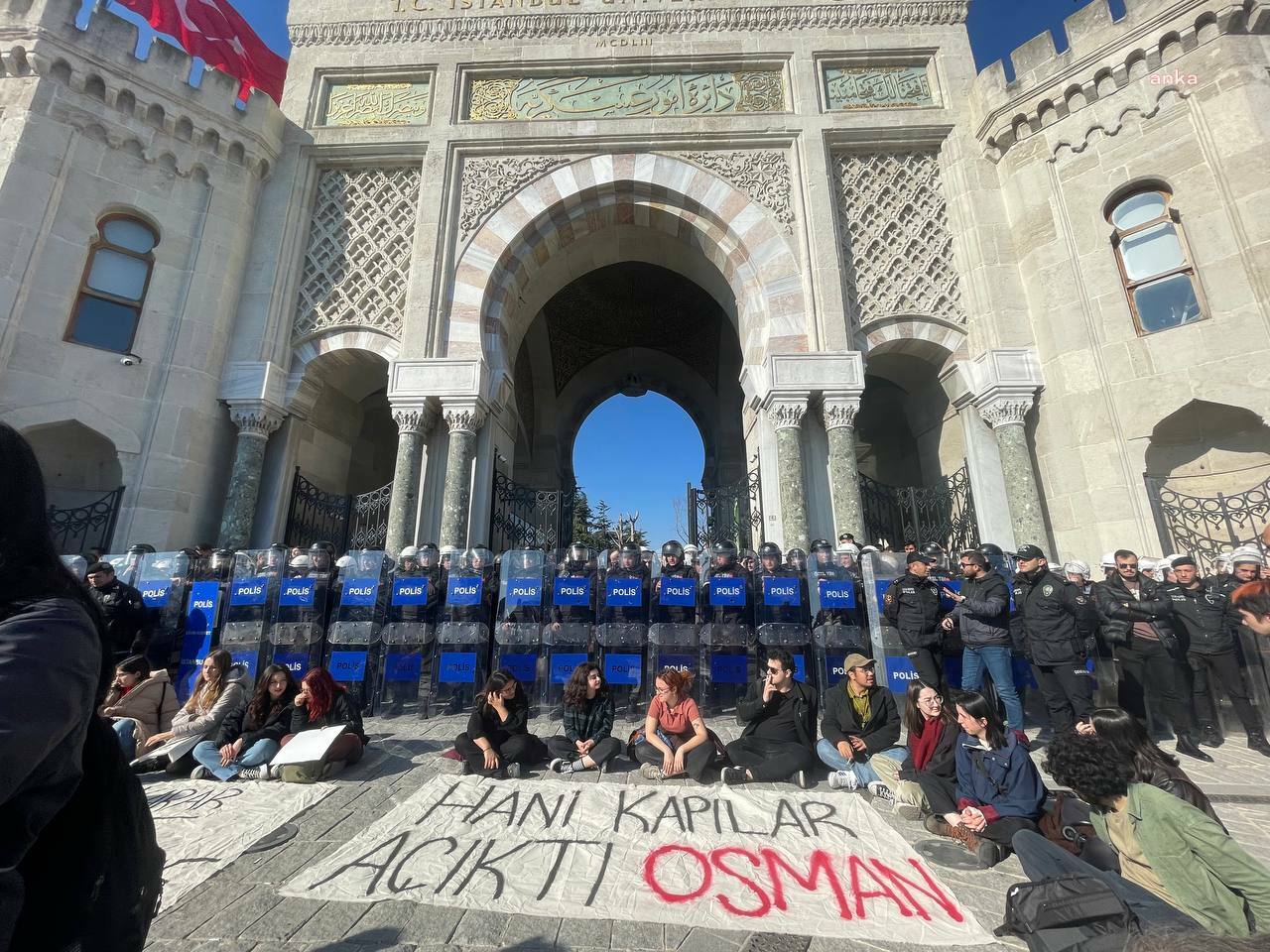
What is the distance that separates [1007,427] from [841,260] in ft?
11.1

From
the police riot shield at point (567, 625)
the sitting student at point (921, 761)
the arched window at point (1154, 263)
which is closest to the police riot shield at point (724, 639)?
the police riot shield at point (567, 625)

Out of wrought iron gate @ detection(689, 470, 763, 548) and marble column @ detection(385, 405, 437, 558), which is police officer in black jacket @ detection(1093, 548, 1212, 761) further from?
marble column @ detection(385, 405, 437, 558)

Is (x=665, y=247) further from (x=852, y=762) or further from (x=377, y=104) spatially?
(x=852, y=762)

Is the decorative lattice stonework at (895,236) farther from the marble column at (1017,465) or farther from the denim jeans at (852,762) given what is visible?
the denim jeans at (852,762)

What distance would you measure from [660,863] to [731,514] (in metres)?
7.06

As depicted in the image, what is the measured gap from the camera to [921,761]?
345 centimetres

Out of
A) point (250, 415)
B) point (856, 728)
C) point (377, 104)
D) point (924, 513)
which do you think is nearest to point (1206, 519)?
point (924, 513)

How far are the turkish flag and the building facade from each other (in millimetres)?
1918

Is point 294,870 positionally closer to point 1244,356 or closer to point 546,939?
point 546,939

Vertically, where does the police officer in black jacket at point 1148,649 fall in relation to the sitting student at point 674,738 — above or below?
above

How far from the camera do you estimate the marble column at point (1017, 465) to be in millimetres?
7461

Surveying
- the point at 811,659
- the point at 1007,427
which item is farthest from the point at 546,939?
the point at 1007,427

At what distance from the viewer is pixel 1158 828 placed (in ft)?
6.50

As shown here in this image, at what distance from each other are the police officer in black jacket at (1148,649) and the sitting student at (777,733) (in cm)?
284
